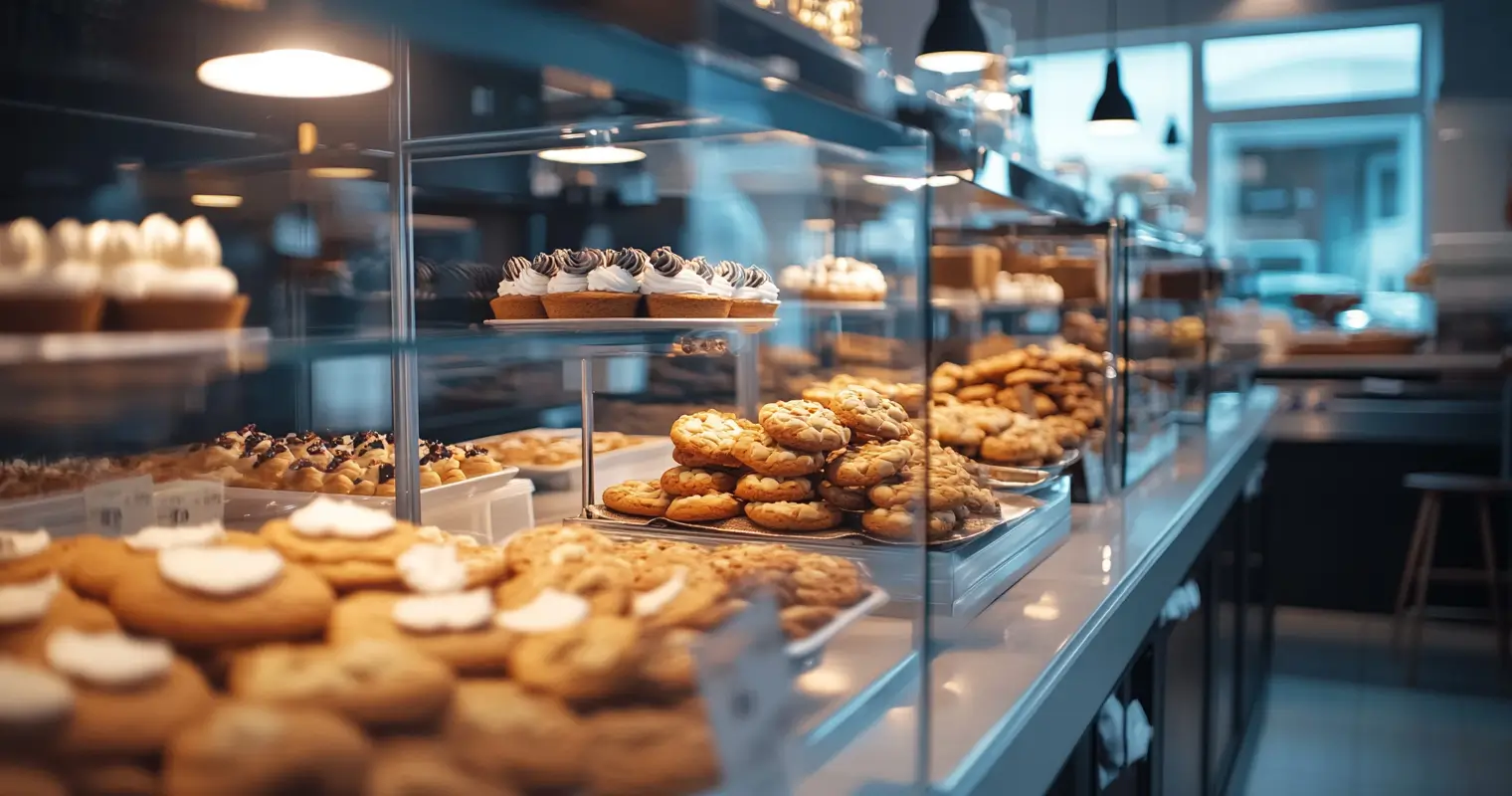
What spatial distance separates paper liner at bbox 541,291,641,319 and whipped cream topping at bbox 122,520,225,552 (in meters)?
0.73

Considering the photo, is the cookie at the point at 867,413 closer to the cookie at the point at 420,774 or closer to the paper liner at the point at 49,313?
the cookie at the point at 420,774

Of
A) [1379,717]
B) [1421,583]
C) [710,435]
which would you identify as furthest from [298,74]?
[1421,583]

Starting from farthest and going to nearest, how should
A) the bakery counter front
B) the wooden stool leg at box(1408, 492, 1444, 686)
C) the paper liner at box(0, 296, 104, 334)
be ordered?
the wooden stool leg at box(1408, 492, 1444, 686) < the bakery counter front < the paper liner at box(0, 296, 104, 334)

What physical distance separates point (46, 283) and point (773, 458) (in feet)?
3.59

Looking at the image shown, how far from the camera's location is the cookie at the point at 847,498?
1.61m

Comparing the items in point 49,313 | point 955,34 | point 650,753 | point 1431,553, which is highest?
point 955,34

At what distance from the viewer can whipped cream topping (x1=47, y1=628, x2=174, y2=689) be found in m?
0.66

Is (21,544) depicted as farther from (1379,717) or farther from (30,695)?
(1379,717)

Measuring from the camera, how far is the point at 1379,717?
4363 millimetres

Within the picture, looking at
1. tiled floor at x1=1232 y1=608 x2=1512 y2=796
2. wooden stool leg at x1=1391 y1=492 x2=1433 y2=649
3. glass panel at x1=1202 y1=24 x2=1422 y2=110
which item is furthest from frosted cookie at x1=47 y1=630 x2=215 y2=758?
glass panel at x1=1202 y1=24 x2=1422 y2=110

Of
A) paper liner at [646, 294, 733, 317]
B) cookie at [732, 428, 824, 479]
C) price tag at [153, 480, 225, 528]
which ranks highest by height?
paper liner at [646, 294, 733, 317]

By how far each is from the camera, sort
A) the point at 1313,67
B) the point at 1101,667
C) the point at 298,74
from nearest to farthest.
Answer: the point at 298,74, the point at 1101,667, the point at 1313,67

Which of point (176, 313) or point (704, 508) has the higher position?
point (176, 313)

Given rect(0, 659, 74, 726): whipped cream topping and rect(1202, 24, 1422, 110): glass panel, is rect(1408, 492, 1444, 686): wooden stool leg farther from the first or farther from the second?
rect(0, 659, 74, 726): whipped cream topping
